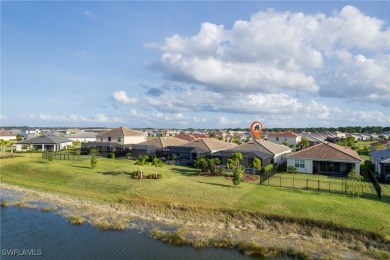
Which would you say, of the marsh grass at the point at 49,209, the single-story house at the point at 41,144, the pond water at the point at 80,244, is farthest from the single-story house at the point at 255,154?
the single-story house at the point at 41,144

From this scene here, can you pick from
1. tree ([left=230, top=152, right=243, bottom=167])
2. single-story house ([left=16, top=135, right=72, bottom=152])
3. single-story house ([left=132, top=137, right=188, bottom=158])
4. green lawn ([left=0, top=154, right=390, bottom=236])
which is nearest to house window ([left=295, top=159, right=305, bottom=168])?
tree ([left=230, top=152, right=243, bottom=167])

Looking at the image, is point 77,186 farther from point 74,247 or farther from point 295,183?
point 295,183

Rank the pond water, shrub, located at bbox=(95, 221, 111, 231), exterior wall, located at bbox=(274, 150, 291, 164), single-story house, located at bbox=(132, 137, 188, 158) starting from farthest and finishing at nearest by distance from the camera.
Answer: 1. single-story house, located at bbox=(132, 137, 188, 158)
2. exterior wall, located at bbox=(274, 150, 291, 164)
3. shrub, located at bbox=(95, 221, 111, 231)
4. the pond water

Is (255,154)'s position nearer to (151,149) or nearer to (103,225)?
(151,149)

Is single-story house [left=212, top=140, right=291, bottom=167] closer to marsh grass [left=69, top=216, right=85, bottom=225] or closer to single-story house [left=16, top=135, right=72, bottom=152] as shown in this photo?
marsh grass [left=69, top=216, right=85, bottom=225]

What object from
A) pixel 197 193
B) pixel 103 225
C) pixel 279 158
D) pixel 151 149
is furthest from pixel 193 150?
→ pixel 103 225

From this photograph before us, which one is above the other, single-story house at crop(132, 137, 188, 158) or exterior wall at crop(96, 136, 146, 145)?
exterior wall at crop(96, 136, 146, 145)
